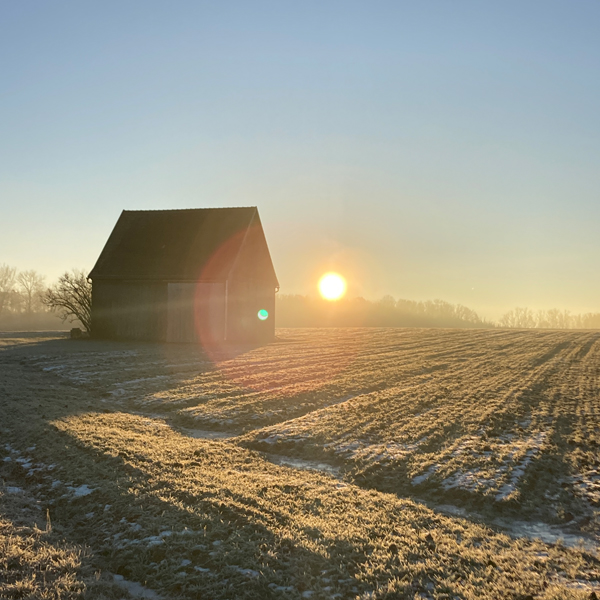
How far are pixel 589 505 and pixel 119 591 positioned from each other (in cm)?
655

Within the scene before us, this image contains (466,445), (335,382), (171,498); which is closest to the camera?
(171,498)

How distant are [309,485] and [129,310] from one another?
1021 inches

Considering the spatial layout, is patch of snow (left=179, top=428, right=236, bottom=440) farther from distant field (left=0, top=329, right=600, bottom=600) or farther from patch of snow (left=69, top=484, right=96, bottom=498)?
patch of snow (left=69, top=484, right=96, bottom=498)

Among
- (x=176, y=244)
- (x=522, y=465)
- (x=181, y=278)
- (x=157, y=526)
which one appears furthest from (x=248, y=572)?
(x=176, y=244)

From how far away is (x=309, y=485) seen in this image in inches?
293

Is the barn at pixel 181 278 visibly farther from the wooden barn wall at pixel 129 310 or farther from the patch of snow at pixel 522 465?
the patch of snow at pixel 522 465

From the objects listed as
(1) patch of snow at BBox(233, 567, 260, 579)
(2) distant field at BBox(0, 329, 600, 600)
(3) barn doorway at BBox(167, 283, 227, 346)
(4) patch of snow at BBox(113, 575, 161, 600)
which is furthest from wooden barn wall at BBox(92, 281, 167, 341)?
(1) patch of snow at BBox(233, 567, 260, 579)

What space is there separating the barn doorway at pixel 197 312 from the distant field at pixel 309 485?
13398mm

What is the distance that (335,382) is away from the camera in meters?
16.8

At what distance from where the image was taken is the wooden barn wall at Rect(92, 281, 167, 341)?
30188mm

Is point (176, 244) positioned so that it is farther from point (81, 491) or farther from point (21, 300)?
point (21, 300)

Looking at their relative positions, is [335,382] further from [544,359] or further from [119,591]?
[544,359]

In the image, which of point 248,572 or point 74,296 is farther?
point 74,296

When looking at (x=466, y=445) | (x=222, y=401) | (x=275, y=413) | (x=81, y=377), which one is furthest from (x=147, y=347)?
(x=466, y=445)
